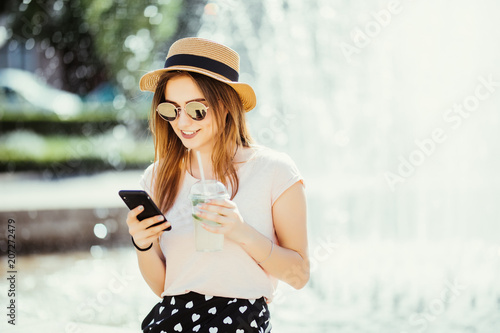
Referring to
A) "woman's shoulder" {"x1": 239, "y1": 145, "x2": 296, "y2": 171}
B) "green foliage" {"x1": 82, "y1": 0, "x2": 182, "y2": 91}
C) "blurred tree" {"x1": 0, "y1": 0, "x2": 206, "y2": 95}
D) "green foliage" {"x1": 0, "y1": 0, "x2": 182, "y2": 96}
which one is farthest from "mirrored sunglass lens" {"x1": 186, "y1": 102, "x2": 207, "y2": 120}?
"green foliage" {"x1": 82, "y1": 0, "x2": 182, "y2": 91}

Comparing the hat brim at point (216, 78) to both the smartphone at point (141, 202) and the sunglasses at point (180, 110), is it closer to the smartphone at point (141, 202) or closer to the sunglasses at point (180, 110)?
the sunglasses at point (180, 110)

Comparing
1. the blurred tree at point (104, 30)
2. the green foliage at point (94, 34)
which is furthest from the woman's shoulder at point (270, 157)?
the green foliage at point (94, 34)

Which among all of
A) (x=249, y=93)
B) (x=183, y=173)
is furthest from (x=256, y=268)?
(x=249, y=93)

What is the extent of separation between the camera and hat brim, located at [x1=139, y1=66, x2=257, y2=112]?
2.04 m

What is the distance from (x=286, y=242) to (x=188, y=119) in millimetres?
510

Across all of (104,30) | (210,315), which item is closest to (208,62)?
(210,315)

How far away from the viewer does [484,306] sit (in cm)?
402

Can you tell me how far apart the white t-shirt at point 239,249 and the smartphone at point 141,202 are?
162 mm

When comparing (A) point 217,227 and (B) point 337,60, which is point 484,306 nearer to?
(A) point 217,227

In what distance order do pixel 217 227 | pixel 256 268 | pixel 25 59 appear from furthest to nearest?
pixel 25 59
pixel 256 268
pixel 217 227

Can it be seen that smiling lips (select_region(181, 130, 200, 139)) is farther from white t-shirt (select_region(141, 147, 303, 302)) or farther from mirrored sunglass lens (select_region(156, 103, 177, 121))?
white t-shirt (select_region(141, 147, 303, 302))

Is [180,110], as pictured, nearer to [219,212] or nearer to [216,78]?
[216,78]

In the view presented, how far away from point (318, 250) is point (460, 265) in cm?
113

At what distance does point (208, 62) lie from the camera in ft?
6.80
